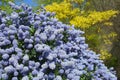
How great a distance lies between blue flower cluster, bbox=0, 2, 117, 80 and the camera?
4652 mm

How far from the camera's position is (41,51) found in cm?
471

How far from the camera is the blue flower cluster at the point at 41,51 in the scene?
15.3 ft

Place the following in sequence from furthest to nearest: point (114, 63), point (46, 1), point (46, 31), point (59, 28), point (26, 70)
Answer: point (46, 1)
point (114, 63)
point (59, 28)
point (46, 31)
point (26, 70)

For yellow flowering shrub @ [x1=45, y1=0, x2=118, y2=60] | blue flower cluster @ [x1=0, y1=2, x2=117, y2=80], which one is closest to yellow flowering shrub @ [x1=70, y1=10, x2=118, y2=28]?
yellow flowering shrub @ [x1=45, y1=0, x2=118, y2=60]

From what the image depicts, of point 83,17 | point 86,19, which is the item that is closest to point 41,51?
point 86,19

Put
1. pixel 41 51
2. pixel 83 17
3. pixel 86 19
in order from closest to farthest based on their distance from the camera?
pixel 41 51 → pixel 86 19 → pixel 83 17

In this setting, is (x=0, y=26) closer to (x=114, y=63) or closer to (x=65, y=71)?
(x=65, y=71)

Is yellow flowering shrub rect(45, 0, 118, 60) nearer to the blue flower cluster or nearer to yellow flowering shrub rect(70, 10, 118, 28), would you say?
yellow flowering shrub rect(70, 10, 118, 28)

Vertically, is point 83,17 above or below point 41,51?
above

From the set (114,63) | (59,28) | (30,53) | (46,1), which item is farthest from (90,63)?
(46,1)

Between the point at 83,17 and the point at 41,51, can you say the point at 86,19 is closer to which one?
the point at 83,17

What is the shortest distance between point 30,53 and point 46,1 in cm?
1500

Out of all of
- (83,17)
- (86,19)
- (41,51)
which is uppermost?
(83,17)

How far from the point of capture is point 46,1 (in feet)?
64.5
